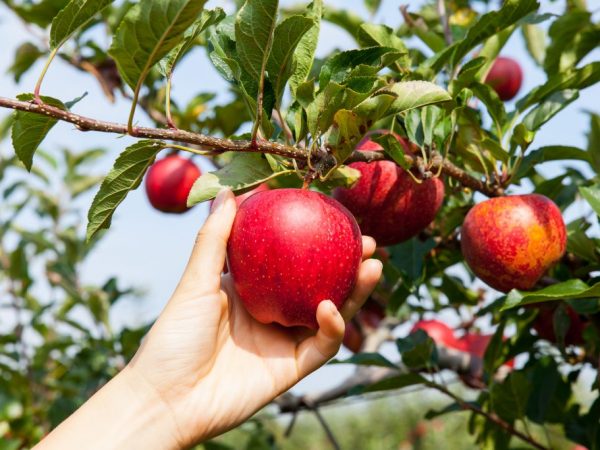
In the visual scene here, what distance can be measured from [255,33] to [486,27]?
631 mm

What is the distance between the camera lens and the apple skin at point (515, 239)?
1.49 metres

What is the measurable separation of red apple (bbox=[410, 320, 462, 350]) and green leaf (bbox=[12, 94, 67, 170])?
181cm

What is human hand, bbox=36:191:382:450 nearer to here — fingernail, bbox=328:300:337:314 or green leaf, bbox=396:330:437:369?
fingernail, bbox=328:300:337:314

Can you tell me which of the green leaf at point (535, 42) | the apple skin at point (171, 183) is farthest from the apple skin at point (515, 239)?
the apple skin at point (171, 183)

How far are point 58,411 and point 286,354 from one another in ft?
5.42

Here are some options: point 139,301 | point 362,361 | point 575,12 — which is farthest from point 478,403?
point 139,301

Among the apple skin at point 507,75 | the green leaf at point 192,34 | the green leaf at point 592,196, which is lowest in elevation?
the apple skin at point 507,75

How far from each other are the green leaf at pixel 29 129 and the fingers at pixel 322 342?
55 cm

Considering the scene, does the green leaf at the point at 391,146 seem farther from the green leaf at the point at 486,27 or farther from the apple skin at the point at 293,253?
the green leaf at the point at 486,27

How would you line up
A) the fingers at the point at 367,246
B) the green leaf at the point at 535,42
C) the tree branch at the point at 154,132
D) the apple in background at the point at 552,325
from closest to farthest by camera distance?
the tree branch at the point at 154,132
the fingers at the point at 367,246
the apple in background at the point at 552,325
the green leaf at the point at 535,42

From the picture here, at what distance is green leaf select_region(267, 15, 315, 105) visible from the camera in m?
1.13

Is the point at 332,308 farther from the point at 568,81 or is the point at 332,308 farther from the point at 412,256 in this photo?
the point at 568,81

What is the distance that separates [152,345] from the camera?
1.35m

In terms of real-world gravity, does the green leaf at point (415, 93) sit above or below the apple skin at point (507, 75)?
above
